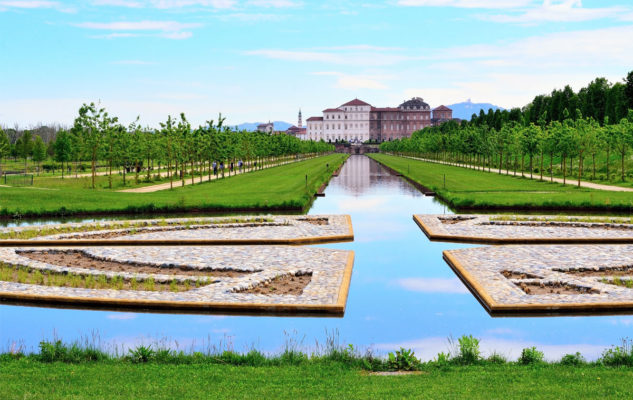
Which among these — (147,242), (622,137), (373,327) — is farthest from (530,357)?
(622,137)

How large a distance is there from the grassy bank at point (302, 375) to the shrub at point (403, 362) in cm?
1

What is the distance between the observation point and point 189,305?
1207 centimetres

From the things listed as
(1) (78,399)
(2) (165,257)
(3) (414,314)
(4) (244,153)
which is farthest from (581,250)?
(4) (244,153)

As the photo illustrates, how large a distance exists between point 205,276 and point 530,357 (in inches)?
307

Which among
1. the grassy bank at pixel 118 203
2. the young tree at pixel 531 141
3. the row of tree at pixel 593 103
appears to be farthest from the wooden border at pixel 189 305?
the row of tree at pixel 593 103

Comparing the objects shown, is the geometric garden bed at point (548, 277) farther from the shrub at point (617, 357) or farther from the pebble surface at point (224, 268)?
the pebble surface at point (224, 268)

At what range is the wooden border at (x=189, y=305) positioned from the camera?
39.0 ft

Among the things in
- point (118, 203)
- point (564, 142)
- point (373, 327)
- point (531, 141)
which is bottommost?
point (373, 327)

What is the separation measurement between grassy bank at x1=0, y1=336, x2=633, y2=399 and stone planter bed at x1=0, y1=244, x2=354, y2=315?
2.58 m

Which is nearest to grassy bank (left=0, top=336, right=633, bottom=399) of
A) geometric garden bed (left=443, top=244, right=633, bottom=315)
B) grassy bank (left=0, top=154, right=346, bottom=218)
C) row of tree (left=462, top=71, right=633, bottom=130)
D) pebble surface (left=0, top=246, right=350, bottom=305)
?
geometric garden bed (left=443, top=244, right=633, bottom=315)

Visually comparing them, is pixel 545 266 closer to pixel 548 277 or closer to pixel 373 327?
pixel 548 277

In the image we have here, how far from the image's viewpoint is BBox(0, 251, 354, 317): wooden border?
11.9m

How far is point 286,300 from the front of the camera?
1223cm

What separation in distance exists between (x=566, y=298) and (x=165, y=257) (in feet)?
32.1
